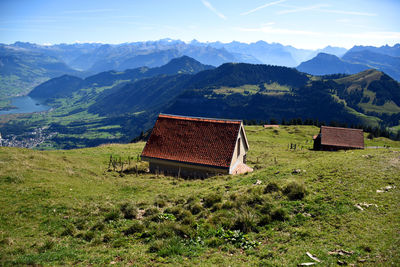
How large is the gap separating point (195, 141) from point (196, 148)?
46.7 inches

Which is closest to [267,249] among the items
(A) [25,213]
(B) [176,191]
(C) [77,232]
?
(C) [77,232]

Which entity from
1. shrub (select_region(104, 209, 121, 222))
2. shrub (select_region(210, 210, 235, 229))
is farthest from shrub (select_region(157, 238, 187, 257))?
shrub (select_region(104, 209, 121, 222))

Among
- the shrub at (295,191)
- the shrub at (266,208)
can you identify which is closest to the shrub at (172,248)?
the shrub at (266,208)

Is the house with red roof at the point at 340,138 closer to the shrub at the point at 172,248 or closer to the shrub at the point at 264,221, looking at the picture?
the shrub at the point at 264,221

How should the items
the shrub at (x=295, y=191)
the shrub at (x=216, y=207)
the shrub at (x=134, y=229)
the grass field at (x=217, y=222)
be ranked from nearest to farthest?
the grass field at (x=217, y=222)
the shrub at (x=134, y=229)
the shrub at (x=295, y=191)
the shrub at (x=216, y=207)

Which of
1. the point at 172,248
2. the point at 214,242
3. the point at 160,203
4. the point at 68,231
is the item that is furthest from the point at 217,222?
the point at 68,231

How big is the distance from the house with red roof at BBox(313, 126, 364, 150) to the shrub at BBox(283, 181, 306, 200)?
59027 mm

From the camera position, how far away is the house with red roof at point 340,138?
6519cm

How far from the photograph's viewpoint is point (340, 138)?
6638 centimetres

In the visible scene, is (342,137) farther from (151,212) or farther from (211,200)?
(151,212)

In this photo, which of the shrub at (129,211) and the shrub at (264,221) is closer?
the shrub at (264,221)

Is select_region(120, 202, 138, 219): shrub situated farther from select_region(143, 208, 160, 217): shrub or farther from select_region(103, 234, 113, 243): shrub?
select_region(103, 234, 113, 243): shrub

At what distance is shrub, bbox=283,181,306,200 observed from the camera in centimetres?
1506

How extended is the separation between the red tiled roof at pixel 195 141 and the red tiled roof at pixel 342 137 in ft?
160
